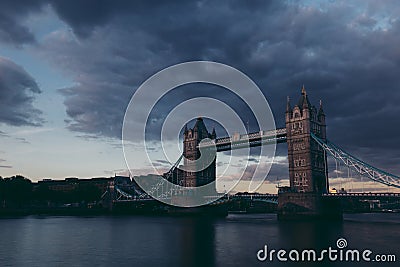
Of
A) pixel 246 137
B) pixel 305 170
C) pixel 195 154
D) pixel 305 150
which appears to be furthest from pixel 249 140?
pixel 195 154

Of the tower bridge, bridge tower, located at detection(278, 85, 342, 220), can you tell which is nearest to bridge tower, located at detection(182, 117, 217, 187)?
the tower bridge

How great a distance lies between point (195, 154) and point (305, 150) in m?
47.9

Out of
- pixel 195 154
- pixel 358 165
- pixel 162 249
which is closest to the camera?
pixel 162 249

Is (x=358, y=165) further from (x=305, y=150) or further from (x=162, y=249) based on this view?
(x=162, y=249)

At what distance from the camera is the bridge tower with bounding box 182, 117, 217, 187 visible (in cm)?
13061

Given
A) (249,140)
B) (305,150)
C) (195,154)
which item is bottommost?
(305,150)

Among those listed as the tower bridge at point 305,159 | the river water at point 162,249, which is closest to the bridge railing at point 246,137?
the tower bridge at point 305,159

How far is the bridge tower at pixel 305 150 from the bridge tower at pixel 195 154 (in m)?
39.7

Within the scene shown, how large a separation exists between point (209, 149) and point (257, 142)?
23.2 m

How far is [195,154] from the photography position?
447ft

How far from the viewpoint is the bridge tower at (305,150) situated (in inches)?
3792

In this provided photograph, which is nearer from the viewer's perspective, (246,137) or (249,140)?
(249,140)

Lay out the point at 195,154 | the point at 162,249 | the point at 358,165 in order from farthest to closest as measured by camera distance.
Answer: the point at 195,154 → the point at 358,165 → the point at 162,249

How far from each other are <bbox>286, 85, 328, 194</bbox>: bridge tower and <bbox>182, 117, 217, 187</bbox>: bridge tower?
130 feet
